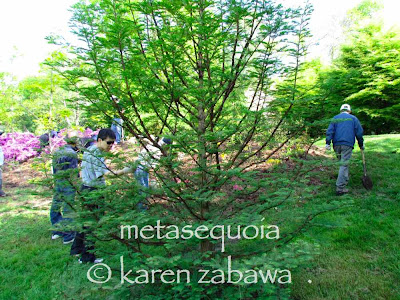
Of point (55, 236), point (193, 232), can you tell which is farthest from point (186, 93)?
point (55, 236)

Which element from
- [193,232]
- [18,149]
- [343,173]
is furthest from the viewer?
[18,149]

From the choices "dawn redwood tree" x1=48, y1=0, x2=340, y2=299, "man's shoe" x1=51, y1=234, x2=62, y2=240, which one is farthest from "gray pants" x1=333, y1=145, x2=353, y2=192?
"man's shoe" x1=51, y1=234, x2=62, y2=240

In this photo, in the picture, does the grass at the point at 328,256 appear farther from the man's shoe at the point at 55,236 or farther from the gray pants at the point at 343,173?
the gray pants at the point at 343,173

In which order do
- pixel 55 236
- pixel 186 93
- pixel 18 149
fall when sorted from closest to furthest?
pixel 186 93
pixel 55 236
pixel 18 149

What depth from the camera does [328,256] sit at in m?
3.15

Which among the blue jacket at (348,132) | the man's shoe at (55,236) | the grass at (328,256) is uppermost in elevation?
the blue jacket at (348,132)

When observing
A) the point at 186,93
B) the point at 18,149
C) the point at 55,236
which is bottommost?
the point at 55,236

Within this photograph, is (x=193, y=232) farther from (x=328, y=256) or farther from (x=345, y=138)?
(x=345, y=138)

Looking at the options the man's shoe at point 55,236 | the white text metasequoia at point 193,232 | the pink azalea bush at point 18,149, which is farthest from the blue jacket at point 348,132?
the pink azalea bush at point 18,149

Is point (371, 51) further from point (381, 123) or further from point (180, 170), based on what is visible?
point (180, 170)

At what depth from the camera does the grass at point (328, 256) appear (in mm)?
2449

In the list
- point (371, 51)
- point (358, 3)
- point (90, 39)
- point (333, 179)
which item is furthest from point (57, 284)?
point (358, 3)

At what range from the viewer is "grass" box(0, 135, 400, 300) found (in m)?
2.45

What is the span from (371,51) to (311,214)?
939 cm
